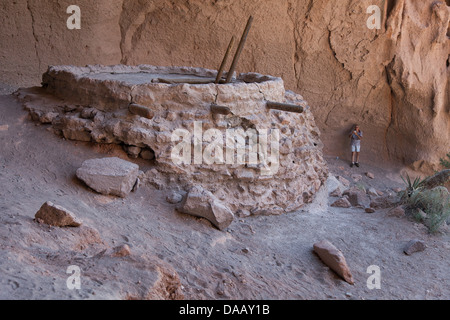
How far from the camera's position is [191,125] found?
4496 millimetres

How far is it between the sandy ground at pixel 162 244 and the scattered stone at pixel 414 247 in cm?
5

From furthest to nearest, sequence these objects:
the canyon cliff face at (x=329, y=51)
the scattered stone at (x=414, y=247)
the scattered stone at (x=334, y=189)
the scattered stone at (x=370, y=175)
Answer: the scattered stone at (x=370, y=175) < the canyon cliff face at (x=329, y=51) < the scattered stone at (x=334, y=189) < the scattered stone at (x=414, y=247)

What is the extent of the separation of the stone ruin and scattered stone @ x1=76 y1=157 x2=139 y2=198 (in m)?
0.26

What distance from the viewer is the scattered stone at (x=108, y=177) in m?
4.05

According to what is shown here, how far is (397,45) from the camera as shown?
8844mm

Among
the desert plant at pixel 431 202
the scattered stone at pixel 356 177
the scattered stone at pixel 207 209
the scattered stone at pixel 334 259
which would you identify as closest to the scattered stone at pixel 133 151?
the scattered stone at pixel 207 209

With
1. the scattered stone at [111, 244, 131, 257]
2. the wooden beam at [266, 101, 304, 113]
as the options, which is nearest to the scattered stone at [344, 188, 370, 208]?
the wooden beam at [266, 101, 304, 113]

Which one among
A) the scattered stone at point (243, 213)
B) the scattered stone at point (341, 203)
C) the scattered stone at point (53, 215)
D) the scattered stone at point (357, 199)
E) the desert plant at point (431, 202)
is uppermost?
the scattered stone at point (53, 215)

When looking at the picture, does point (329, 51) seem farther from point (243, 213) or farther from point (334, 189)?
point (243, 213)

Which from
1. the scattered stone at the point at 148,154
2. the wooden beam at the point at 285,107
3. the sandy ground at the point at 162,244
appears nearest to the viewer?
the sandy ground at the point at 162,244

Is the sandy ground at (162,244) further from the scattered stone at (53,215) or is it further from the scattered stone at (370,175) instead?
the scattered stone at (370,175)

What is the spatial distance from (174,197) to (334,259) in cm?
145

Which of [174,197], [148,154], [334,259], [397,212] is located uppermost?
[148,154]

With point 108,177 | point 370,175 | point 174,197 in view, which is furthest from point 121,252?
point 370,175
